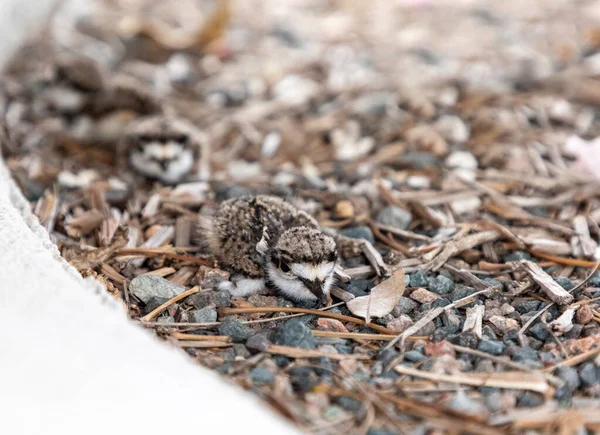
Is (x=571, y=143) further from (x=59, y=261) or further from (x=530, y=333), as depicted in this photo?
(x=59, y=261)

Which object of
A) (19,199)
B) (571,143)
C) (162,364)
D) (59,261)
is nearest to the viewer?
(162,364)

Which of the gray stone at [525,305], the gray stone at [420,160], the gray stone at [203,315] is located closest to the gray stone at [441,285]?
the gray stone at [525,305]

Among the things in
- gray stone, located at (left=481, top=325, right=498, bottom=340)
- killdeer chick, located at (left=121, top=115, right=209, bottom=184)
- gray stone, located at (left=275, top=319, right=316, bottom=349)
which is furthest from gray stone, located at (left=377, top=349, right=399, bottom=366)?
killdeer chick, located at (left=121, top=115, right=209, bottom=184)

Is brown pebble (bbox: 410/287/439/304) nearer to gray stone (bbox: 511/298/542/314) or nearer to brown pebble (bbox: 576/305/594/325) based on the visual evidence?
gray stone (bbox: 511/298/542/314)

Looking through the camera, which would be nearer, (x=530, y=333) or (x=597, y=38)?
(x=530, y=333)

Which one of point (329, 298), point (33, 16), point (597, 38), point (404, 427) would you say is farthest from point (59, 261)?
point (597, 38)

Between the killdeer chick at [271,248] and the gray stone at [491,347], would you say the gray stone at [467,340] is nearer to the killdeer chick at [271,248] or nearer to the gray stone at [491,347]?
the gray stone at [491,347]
